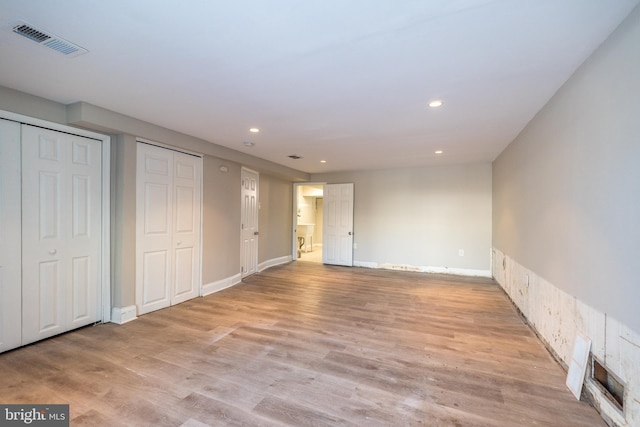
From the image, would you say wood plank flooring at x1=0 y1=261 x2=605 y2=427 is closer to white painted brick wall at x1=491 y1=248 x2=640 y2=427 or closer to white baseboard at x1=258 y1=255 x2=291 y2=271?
white painted brick wall at x1=491 y1=248 x2=640 y2=427

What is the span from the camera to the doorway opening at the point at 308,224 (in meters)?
8.30

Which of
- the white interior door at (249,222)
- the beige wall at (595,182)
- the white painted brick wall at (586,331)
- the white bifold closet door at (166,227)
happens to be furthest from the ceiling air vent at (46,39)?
the white painted brick wall at (586,331)

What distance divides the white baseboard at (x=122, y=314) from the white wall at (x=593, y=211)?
174 inches

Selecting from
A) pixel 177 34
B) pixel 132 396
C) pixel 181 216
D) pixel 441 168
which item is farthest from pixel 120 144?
pixel 441 168

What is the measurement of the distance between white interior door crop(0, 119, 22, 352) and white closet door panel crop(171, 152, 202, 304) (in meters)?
1.53

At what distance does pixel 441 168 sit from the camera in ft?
20.0

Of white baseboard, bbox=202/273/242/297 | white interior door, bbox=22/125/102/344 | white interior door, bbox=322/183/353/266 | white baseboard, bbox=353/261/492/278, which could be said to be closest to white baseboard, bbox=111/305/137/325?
white interior door, bbox=22/125/102/344

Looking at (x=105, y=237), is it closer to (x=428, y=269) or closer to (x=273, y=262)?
(x=273, y=262)

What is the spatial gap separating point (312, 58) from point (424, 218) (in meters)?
5.10

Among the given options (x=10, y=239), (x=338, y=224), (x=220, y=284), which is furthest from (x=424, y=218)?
(x=10, y=239)

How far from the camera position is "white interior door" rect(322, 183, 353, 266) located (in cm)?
694

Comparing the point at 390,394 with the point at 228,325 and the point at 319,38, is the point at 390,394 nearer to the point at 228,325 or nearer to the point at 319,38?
the point at 228,325

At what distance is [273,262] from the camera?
689 cm

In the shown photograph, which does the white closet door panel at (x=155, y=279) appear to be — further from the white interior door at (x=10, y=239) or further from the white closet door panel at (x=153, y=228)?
the white interior door at (x=10, y=239)
